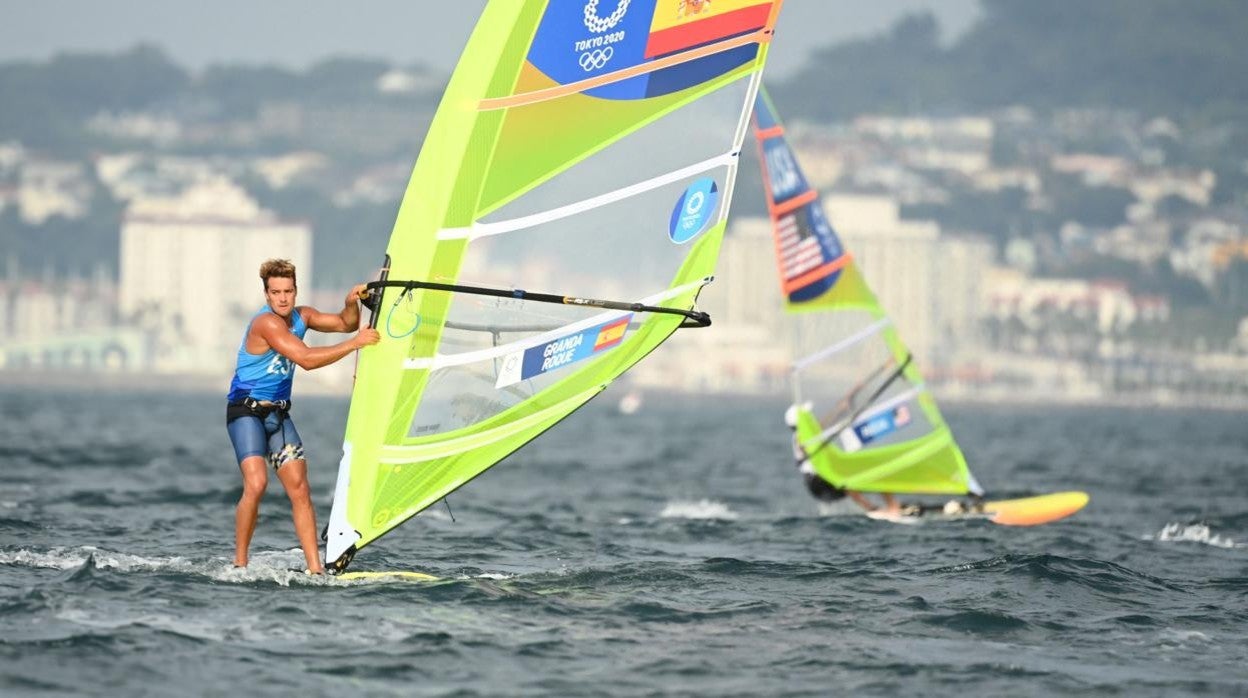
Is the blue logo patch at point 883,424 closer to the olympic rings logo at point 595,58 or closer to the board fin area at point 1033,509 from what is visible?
the board fin area at point 1033,509

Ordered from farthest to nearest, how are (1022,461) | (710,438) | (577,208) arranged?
(710,438) → (1022,461) → (577,208)

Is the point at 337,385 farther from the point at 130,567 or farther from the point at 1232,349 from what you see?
the point at 130,567

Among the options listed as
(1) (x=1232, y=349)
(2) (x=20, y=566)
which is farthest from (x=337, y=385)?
(2) (x=20, y=566)

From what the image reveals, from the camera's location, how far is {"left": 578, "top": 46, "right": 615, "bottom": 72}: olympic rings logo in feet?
35.1

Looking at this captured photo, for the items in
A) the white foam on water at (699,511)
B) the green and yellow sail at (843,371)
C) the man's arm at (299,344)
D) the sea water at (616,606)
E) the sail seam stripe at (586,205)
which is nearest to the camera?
the sea water at (616,606)

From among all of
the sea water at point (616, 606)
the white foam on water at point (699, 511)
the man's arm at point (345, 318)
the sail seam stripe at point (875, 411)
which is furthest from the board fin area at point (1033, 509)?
the man's arm at point (345, 318)

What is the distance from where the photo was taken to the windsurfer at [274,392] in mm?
10383

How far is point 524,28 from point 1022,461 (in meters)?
31.6

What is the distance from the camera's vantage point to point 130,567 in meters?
11.7

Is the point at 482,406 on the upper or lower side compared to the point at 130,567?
upper

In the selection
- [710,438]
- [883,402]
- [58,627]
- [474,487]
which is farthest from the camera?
[710,438]

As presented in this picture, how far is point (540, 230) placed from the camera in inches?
426

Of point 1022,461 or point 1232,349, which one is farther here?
point 1232,349

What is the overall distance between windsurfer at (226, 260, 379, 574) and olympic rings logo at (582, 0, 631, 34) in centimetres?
174
